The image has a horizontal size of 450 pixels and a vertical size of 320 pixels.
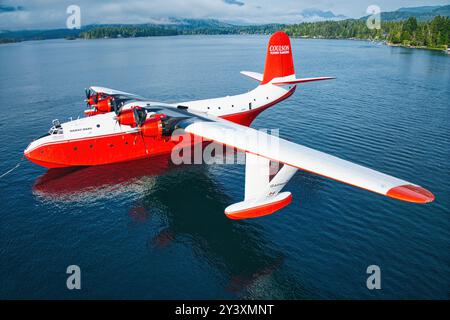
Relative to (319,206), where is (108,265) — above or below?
below

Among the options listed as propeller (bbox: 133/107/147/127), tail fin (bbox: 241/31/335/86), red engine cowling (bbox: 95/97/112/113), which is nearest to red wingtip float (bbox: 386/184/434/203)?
propeller (bbox: 133/107/147/127)

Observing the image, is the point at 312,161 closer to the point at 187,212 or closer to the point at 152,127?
the point at 187,212

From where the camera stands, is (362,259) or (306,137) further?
(306,137)

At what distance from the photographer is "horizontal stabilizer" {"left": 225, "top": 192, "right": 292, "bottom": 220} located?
2136 centimetres

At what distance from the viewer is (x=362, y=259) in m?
19.7

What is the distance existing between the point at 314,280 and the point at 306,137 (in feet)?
82.6

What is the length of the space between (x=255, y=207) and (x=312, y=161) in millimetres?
5464

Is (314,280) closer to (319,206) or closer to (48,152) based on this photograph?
(319,206)

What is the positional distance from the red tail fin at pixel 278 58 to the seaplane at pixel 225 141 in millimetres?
120

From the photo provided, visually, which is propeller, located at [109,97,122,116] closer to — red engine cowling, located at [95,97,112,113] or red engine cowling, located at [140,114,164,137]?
red engine cowling, located at [95,97,112,113]

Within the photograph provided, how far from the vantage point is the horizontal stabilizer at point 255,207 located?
21.4 meters

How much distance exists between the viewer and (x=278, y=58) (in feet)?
132

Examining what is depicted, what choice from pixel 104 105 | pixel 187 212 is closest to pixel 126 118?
pixel 104 105
